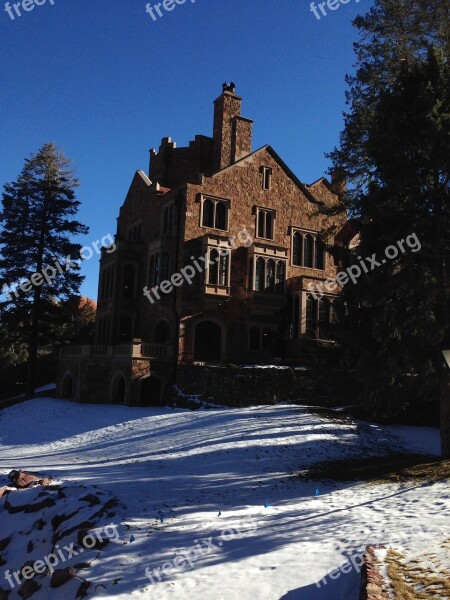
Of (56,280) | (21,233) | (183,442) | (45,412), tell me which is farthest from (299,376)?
(21,233)

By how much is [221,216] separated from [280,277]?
5049 mm

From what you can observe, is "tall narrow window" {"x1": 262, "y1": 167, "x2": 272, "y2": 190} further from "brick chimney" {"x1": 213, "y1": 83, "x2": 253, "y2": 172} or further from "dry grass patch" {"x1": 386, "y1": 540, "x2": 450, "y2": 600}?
"dry grass patch" {"x1": 386, "y1": 540, "x2": 450, "y2": 600}

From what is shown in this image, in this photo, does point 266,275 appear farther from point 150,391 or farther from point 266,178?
point 150,391

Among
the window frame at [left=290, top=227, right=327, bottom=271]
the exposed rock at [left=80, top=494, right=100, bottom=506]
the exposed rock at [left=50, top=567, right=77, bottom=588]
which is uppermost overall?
the window frame at [left=290, top=227, right=327, bottom=271]

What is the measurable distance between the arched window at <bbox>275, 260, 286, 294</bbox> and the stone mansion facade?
6 centimetres

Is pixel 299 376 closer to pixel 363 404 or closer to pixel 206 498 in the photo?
pixel 363 404

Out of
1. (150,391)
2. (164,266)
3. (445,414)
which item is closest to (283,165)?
(164,266)

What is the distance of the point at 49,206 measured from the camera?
1288 inches

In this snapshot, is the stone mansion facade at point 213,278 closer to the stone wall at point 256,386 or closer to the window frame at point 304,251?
the window frame at point 304,251

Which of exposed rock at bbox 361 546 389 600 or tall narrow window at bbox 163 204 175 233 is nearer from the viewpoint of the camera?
exposed rock at bbox 361 546 389 600

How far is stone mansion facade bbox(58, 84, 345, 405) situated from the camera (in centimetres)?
2708

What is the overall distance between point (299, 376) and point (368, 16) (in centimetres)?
1402

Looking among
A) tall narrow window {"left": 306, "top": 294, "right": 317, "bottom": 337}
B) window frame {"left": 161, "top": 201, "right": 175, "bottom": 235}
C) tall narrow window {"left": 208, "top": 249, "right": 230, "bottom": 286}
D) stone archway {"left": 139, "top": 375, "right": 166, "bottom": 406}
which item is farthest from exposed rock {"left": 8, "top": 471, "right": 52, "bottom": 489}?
tall narrow window {"left": 306, "top": 294, "right": 317, "bottom": 337}

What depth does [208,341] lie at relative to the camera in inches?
1114
